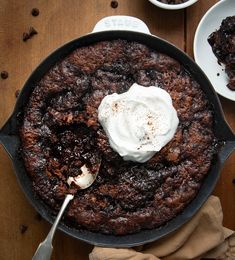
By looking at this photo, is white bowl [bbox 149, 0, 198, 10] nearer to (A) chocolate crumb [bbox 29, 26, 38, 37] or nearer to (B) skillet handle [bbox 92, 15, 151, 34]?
(B) skillet handle [bbox 92, 15, 151, 34]

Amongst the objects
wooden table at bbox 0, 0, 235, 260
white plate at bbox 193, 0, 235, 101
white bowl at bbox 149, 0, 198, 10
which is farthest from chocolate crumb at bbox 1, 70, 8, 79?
white plate at bbox 193, 0, 235, 101

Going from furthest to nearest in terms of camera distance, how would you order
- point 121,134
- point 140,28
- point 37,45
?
A: point 37,45 < point 140,28 < point 121,134

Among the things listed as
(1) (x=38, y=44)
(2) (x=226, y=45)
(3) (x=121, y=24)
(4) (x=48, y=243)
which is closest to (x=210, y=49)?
(2) (x=226, y=45)

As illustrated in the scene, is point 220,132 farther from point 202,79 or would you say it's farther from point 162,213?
point 162,213

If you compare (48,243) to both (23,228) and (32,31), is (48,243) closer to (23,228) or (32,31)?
(23,228)

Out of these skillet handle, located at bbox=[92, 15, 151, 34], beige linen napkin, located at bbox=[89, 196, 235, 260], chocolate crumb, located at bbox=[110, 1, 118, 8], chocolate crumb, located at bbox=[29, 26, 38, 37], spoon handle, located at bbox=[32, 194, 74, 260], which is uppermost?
chocolate crumb, located at bbox=[110, 1, 118, 8]

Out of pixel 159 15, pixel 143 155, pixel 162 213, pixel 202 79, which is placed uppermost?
pixel 159 15

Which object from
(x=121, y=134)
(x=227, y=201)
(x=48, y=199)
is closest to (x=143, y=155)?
(x=121, y=134)

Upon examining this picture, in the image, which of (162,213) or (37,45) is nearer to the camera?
(162,213)
